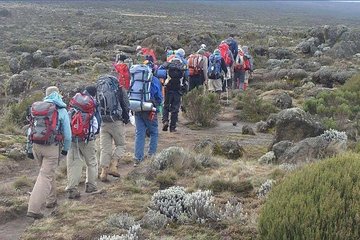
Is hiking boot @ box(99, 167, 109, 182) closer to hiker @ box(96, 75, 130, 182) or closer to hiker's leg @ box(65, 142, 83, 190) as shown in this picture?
hiker @ box(96, 75, 130, 182)

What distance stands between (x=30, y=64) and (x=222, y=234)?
24725 millimetres

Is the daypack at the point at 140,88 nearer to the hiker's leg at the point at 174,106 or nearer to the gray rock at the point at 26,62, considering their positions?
the hiker's leg at the point at 174,106

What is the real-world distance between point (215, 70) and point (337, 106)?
3.72 m

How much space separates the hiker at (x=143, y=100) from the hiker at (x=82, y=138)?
1561 millimetres

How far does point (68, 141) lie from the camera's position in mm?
7625

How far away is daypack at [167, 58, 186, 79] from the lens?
12.6 meters

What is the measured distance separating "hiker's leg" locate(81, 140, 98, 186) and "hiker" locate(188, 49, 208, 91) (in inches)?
289

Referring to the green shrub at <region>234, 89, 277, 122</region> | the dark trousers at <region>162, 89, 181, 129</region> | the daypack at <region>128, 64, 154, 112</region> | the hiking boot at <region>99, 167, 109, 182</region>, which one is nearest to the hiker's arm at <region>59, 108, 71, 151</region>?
the hiking boot at <region>99, 167, 109, 182</region>

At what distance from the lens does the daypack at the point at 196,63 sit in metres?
15.4

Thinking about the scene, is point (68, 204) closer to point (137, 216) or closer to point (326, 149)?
point (137, 216)

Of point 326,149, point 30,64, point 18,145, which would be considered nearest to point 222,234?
point 326,149

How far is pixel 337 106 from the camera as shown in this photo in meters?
14.9

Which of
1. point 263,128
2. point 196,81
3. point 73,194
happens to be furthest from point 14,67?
point 73,194

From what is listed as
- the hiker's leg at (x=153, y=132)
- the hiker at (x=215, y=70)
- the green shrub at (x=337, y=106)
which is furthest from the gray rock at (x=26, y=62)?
the hiker's leg at (x=153, y=132)
